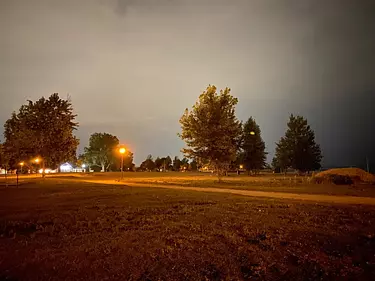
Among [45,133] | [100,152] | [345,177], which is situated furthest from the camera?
[100,152]

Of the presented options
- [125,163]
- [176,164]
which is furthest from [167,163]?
[125,163]

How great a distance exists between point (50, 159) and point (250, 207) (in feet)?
103

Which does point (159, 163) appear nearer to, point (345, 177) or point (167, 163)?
point (167, 163)

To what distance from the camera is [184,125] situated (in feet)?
114

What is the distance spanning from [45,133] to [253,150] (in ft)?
147

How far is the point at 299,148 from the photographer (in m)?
61.7

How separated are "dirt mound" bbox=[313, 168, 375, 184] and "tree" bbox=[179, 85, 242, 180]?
9.76 meters

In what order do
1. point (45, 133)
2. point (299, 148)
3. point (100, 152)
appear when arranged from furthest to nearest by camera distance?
point (100, 152) < point (299, 148) < point (45, 133)

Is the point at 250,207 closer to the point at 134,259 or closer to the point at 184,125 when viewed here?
the point at 134,259

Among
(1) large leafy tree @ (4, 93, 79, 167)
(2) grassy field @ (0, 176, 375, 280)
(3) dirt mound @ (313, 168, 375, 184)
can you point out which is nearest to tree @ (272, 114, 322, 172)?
(3) dirt mound @ (313, 168, 375, 184)

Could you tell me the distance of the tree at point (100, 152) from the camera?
11144 centimetres

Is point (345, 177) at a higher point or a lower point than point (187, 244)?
higher

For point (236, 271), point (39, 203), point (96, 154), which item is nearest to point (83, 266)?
point (236, 271)

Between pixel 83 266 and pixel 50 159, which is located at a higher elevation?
pixel 50 159
